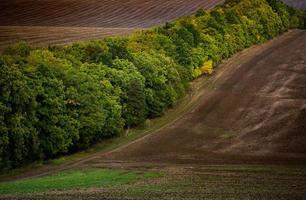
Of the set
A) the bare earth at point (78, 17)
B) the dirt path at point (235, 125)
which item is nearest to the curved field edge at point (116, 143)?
the dirt path at point (235, 125)

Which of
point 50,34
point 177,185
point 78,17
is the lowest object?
point 177,185

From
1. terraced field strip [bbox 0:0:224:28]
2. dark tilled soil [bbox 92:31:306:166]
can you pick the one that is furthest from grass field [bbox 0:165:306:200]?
terraced field strip [bbox 0:0:224:28]

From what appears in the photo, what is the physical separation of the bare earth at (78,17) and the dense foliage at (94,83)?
1501 cm

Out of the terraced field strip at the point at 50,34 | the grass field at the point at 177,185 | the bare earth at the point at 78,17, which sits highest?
the bare earth at the point at 78,17

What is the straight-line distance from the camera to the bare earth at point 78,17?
76444mm

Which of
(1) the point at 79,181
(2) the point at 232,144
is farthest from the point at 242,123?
(1) the point at 79,181

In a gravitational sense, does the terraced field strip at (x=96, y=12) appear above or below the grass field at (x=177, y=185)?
above

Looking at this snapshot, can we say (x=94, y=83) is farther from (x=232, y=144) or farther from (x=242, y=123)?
(x=242, y=123)

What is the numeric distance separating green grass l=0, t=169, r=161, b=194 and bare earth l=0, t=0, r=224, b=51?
3251cm

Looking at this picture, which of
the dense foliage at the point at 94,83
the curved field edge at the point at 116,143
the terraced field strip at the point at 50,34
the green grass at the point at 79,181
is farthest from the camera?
the terraced field strip at the point at 50,34

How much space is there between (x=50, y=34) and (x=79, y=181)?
152 feet

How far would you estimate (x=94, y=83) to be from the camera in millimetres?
50656

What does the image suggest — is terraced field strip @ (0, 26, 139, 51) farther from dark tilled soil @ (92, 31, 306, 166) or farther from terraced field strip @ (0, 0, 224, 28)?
dark tilled soil @ (92, 31, 306, 166)

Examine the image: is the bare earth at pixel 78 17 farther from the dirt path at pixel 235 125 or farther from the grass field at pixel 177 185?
the grass field at pixel 177 185
